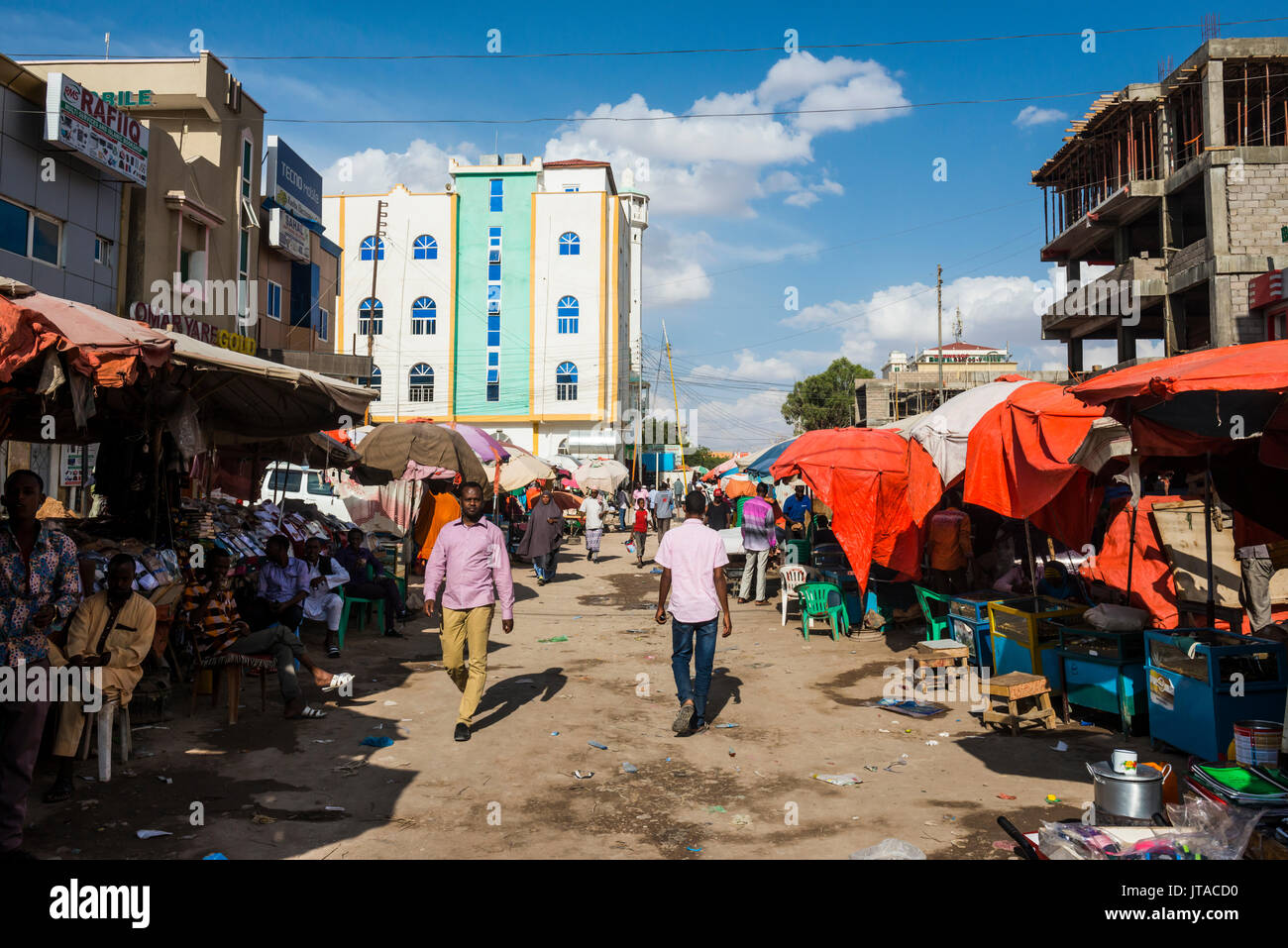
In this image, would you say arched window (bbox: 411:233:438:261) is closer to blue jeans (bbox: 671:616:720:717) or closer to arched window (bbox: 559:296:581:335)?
arched window (bbox: 559:296:581:335)

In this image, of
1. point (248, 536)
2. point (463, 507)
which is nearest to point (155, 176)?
point (248, 536)

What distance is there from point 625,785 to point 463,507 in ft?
8.84

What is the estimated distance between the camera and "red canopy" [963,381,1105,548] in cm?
682

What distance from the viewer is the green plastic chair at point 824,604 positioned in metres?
11.4

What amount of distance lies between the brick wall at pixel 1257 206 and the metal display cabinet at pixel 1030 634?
17330 millimetres

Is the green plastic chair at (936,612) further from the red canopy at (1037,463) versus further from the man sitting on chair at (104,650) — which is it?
the man sitting on chair at (104,650)

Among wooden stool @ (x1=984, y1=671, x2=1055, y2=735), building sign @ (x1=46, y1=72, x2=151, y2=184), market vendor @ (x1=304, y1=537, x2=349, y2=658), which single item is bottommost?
wooden stool @ (x1=984, y1=671, x2=1055, y2=735)

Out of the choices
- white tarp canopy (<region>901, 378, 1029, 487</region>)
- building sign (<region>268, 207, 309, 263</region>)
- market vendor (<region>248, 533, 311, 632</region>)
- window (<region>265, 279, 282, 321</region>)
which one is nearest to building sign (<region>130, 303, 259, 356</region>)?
window (<region>265, 279, 282, 321</region>)

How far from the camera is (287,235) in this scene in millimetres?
22391

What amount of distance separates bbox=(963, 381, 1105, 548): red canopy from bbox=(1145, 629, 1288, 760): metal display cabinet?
60.9 inches

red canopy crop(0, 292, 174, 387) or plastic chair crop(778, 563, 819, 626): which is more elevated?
red canopy crop(0, 292, 174, 387)

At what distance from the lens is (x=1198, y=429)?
5.37 metres

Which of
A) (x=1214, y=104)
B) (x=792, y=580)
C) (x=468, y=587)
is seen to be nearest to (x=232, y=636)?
(x=468, y=587)
